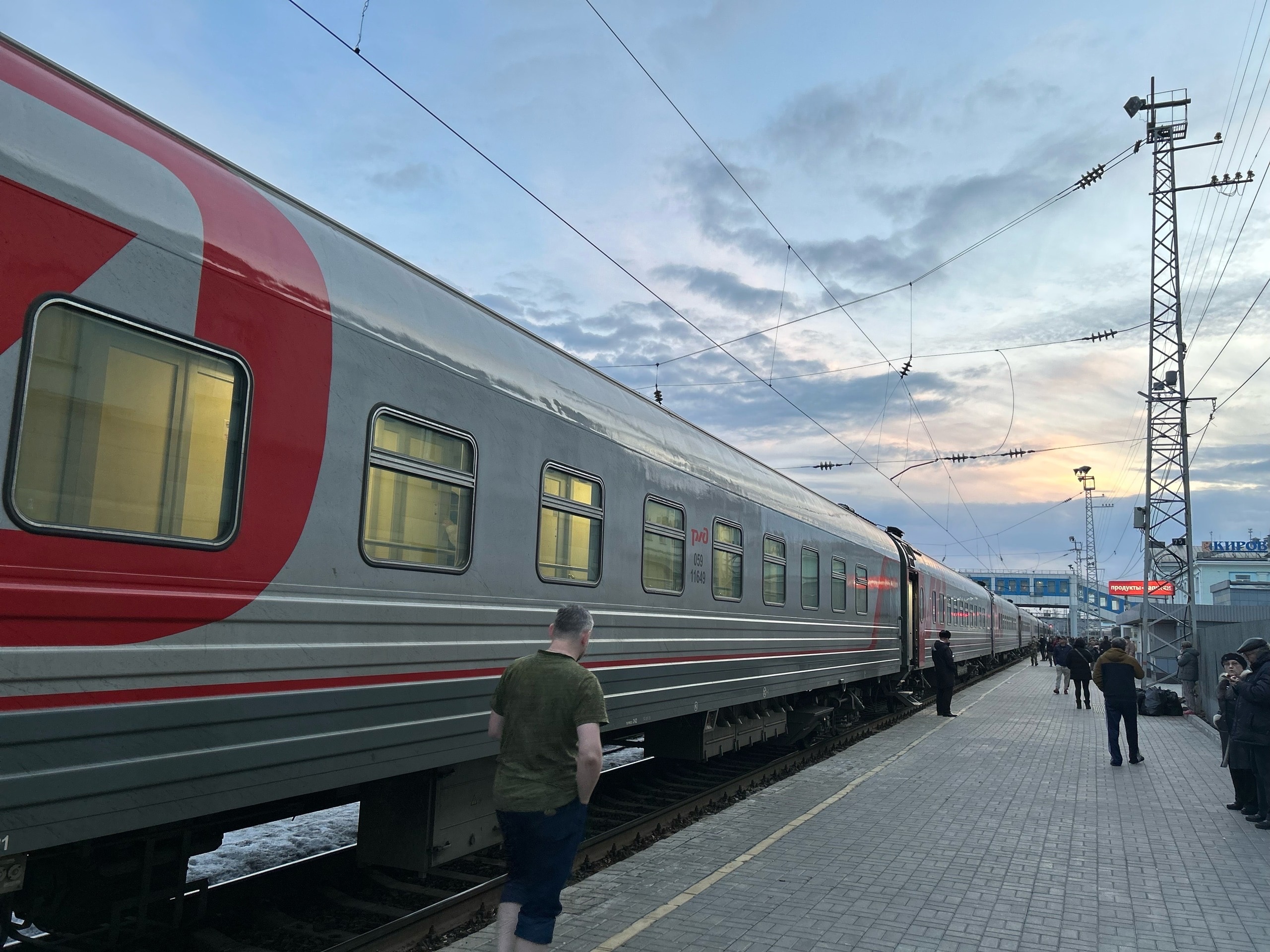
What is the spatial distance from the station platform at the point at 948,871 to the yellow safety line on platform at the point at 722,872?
18 mm

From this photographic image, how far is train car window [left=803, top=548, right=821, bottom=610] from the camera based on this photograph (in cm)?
1156

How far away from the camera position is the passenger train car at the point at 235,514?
298cm

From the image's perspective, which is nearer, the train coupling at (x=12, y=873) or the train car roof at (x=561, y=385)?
the train coupling at (x=12, y=873)

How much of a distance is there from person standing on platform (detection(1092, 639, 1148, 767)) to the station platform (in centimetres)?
50

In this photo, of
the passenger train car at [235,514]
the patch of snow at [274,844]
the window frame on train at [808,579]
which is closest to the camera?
the passenger train car at [235,514]

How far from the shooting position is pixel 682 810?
Answer: 7.98m

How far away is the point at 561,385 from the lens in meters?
6.34

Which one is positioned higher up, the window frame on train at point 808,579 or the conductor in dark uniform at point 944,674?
the window frame on train at point 808,579

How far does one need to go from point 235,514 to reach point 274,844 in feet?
14.2

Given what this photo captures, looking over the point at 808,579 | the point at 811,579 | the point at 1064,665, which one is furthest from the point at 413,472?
the point at 1064,665

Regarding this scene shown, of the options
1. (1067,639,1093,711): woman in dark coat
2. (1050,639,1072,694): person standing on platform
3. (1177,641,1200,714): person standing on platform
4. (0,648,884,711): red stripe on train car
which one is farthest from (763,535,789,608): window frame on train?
(1050,639,1072,694): person standing on platform

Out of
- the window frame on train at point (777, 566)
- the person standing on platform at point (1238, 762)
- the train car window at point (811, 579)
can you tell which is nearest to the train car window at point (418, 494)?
the window frame on train at point (777, 566)

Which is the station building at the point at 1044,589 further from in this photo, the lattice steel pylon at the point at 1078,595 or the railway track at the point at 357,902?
the railway track at the point at 357,902

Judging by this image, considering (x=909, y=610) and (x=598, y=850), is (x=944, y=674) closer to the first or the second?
(x=909, y=610)
